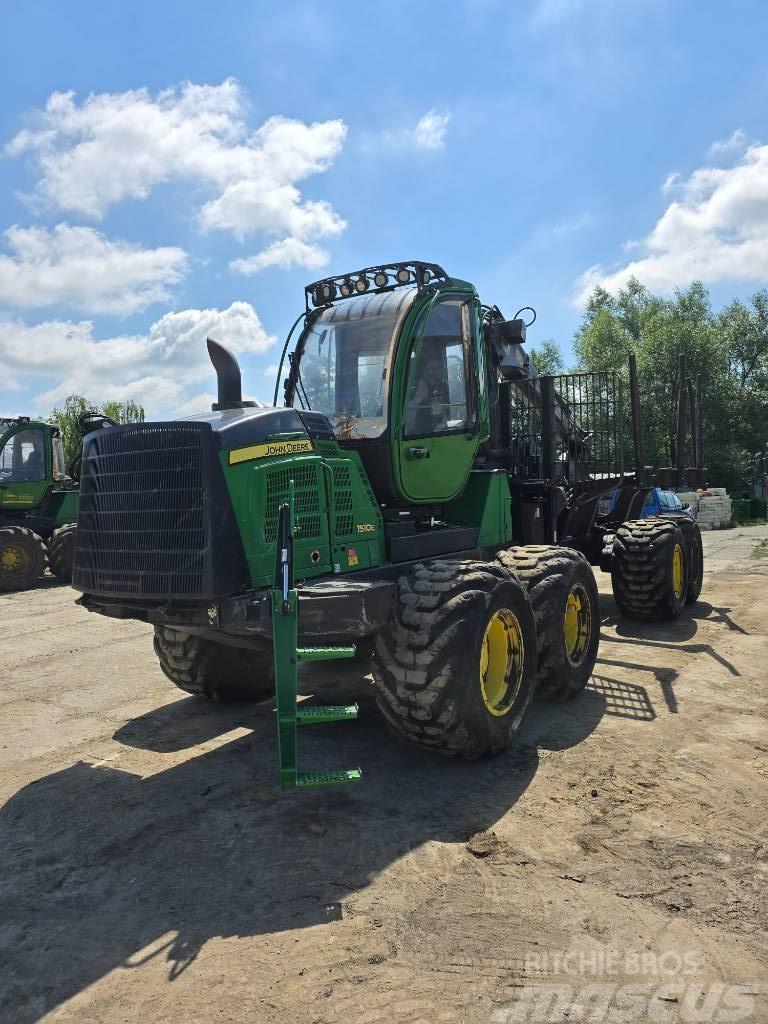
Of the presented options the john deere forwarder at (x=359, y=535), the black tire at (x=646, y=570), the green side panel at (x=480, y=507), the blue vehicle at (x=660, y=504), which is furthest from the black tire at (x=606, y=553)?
the blue vehicle at (x=660, y=504)

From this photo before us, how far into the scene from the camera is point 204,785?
4605 millimetres

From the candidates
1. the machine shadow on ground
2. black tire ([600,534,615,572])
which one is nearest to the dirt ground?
the machine shadow on ground

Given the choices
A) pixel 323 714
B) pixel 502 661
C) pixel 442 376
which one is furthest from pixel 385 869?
pixel 442 376

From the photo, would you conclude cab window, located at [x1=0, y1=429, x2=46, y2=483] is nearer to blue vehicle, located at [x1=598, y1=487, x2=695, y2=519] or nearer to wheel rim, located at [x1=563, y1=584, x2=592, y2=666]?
blue vehicle, located at [x1=598, y1=487, x2=695, y2=519]

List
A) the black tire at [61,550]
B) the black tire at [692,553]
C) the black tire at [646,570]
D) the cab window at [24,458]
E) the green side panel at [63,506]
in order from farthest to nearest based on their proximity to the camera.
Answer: the green side panel at [63,506], the cab window at [24,458], the black tire at [61,550], the black tire at [692,553], the black tire at [646,570]

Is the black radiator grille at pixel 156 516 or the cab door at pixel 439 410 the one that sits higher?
the cab door at pixel 439 410

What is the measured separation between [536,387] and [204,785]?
17.8 feet

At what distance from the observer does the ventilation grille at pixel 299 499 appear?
4.56 meters

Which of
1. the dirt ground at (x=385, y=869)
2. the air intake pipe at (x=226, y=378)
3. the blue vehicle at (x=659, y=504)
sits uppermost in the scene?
the air intake pipe at (x=226, y=378)

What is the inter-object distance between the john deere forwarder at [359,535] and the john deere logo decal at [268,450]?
1 cm

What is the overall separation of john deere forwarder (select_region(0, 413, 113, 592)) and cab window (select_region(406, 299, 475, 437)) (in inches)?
404

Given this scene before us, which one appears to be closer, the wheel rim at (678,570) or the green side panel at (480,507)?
the green side panel at (480,507)

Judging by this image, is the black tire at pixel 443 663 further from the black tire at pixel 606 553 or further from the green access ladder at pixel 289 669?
the black tire at pixel 606 553

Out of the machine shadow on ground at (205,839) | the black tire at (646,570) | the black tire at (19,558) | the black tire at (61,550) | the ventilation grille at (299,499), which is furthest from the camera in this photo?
the black tire at (61,550)
